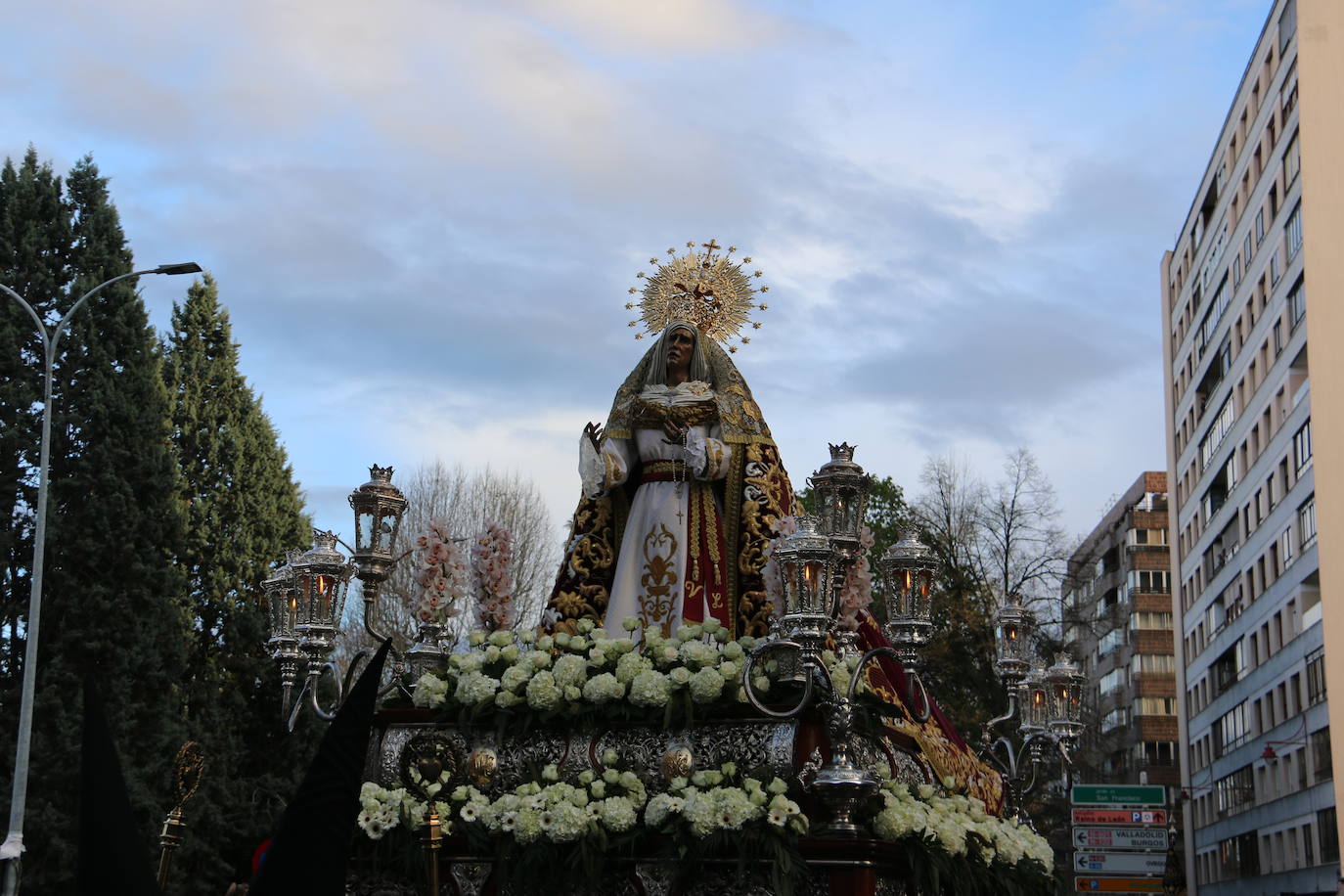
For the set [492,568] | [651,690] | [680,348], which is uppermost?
[680,348]

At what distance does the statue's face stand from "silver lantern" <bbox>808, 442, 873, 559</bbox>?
3258 millimetres

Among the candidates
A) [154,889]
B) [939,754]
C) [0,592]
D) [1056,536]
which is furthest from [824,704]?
[1056,536]

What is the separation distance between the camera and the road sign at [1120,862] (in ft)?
66.7

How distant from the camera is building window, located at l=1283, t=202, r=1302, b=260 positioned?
141ft

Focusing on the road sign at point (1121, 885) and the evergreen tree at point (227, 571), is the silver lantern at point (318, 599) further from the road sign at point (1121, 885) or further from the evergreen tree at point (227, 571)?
the evergreen tree at point (227, 571)

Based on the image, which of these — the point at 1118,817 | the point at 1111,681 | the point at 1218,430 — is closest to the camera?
the point at 1118,817

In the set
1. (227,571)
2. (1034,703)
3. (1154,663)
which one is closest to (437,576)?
(1034,703)

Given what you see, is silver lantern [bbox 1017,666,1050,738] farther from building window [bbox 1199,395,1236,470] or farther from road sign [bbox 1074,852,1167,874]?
building window [bbox 1199,395,1236,470]

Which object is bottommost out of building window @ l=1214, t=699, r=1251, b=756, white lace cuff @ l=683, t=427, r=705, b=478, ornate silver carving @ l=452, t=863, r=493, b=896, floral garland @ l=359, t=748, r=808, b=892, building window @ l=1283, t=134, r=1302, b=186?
ornate silver carving @ l=452, t=863, r=493, b=896

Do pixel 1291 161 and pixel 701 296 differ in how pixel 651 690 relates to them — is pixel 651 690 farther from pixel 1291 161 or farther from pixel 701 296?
pixel 1291 161

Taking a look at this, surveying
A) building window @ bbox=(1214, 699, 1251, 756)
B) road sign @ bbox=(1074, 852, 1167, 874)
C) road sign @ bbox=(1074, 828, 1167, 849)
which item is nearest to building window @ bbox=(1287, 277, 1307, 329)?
building window @ bbox=(1214, 699, 1251, 756)

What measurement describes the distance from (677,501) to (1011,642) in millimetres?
3772

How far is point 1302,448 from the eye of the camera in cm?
4303

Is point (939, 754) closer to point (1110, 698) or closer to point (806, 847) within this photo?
point (806, 847)
